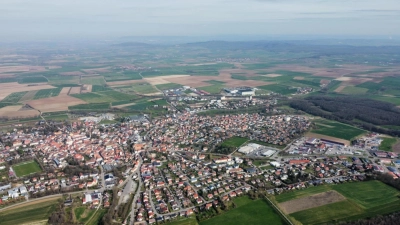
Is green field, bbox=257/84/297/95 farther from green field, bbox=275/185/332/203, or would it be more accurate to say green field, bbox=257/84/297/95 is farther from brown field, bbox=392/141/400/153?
green field, bbox=275/185/332/203

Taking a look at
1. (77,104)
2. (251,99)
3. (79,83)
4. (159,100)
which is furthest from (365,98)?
(79,83)

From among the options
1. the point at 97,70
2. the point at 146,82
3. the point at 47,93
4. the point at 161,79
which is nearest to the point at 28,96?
the point at 47,93

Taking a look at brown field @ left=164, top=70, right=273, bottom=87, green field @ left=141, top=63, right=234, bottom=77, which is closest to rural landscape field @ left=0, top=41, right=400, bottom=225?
brown field @ left=164, top=70, right=273, bottom=87

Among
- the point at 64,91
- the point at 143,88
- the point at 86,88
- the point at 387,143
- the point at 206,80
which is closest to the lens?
the point at 387,143

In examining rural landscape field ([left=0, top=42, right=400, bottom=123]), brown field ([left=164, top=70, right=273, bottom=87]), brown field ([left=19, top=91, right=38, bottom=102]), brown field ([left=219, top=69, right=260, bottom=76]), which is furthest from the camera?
brown field ([left=219, top=69, right=260, bottom=76])

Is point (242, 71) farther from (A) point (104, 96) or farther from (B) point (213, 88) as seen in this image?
(A) point (104, 96)

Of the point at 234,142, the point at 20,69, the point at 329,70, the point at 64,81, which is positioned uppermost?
the point at 329,70
